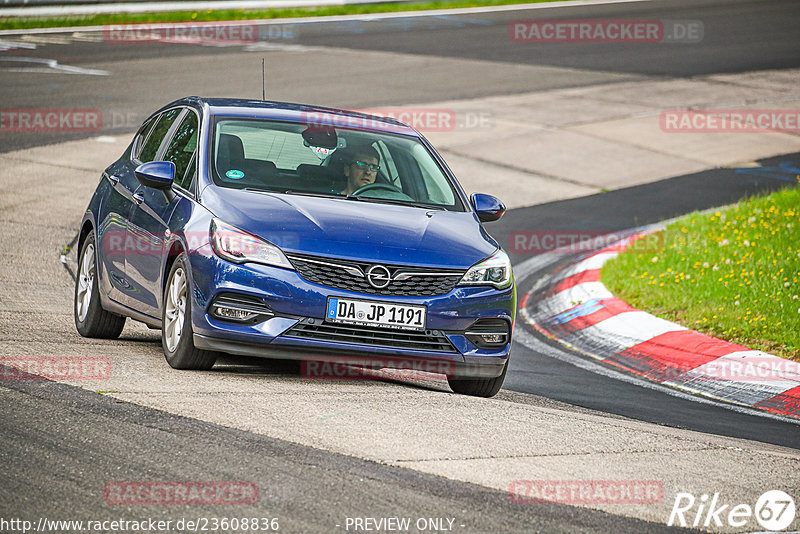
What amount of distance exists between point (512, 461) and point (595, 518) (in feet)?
2.49

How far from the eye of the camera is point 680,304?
1048 cm

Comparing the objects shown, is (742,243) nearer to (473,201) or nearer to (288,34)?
(473,201)

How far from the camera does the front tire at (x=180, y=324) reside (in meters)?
7.09

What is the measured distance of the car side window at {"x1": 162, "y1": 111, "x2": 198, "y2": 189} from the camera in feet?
26.1

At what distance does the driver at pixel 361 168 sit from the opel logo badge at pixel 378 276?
3.38 feet

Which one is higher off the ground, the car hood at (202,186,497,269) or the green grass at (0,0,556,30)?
the car hood at (202,186,497,269)

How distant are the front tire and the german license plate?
2.70 feet

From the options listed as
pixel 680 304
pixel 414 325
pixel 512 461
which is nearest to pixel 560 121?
pixel 680 304
